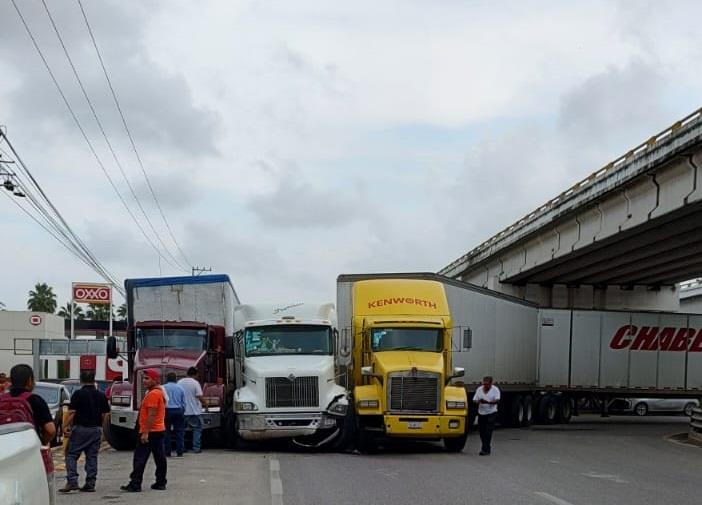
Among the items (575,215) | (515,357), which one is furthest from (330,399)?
(575,215)

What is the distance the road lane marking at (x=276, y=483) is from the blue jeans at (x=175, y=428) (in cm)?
181

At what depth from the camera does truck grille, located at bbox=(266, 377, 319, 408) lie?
22125mm

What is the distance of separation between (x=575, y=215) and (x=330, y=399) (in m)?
18.4

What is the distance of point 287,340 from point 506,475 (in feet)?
24.4

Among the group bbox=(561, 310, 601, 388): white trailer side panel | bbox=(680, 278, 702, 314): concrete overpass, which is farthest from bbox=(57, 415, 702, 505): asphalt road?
bbox=(680, 278, 702, 314): concrete overpass

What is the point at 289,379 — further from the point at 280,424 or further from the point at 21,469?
the point at 21,469

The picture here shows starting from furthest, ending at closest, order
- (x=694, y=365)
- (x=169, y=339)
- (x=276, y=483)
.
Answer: (x=694, y=365) → (x=169, y=339) → (x=276, y=483)

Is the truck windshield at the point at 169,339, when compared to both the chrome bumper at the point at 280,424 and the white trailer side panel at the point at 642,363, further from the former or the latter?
the white trailer side panel at the point at 642,363

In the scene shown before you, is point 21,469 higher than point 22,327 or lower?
higher

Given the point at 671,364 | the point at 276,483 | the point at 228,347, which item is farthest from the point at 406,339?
the point at 671,364

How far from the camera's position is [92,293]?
84.2 m

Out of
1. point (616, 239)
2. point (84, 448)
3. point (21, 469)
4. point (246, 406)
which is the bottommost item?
point (246, 406)

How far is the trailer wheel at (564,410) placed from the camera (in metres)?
38.4

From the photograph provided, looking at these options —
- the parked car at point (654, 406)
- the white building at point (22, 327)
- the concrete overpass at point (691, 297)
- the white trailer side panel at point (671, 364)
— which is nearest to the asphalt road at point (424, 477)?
the white trailer side panel at point (671, 364)
